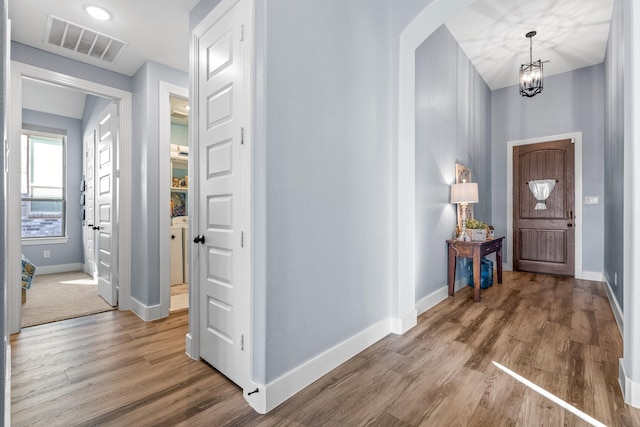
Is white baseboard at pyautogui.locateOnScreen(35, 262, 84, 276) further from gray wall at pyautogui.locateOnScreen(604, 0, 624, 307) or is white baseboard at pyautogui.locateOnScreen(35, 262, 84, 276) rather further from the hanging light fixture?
the hanging light fixture

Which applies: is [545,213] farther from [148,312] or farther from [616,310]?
[148,312]

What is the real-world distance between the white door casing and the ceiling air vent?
3.76 feet

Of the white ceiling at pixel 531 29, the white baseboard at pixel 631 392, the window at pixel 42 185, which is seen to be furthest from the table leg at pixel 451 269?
the window at pixel 42 185

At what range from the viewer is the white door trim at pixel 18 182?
2623mm

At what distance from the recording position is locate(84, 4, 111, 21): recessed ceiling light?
2.33 meters

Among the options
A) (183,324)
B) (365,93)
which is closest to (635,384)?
(365,93)

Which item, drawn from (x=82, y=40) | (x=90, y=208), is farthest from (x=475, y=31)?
(x=90, y=208)

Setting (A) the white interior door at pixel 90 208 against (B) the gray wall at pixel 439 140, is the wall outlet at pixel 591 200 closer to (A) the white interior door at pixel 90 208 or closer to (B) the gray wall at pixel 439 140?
(B) the gray wall at pixel 439 140

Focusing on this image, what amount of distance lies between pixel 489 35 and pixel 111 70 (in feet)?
14.8

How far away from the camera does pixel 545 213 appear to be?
16.4 ft

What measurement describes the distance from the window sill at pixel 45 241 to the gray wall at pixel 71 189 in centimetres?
4

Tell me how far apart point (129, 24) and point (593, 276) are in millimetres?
6553

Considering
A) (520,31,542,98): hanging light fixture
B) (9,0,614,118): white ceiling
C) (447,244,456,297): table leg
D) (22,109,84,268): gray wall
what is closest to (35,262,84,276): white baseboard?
(22,109,84,268): gray wall

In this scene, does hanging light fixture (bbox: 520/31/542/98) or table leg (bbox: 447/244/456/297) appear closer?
table leg (bbox: 447/244/456/297)
